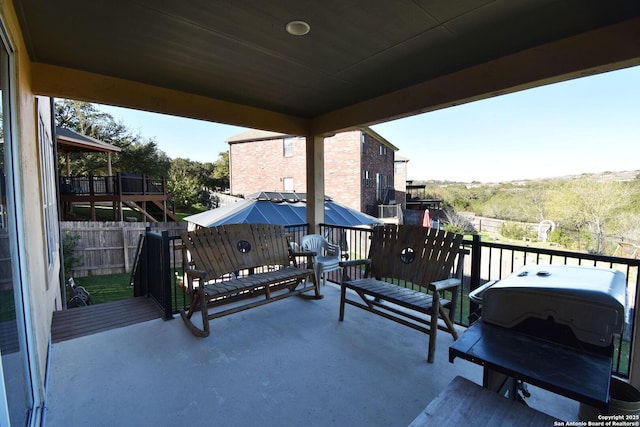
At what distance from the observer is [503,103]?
843 inches

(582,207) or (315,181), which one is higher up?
(315,181)

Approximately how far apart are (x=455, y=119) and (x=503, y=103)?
402 cm

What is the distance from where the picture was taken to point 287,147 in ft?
49.5

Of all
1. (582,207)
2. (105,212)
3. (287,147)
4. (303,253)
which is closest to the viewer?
(303,253)

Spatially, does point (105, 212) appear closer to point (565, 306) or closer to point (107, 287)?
point (107, 287)

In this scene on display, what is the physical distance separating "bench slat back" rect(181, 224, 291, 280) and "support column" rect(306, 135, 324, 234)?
3.20 feet

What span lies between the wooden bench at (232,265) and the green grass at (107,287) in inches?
200

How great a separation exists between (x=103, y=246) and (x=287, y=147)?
29.2 ft

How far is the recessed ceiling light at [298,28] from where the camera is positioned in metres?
2.08

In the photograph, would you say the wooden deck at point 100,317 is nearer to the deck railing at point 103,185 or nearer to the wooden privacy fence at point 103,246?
the wooden privacy fence at point 103,246

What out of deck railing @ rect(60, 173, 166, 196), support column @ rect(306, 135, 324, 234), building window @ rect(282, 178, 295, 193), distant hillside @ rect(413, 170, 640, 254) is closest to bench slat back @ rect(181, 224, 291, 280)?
support column @ rect(306, 135, 324, 234)

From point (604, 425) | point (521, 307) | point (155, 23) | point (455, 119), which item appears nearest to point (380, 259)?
point (521, 307)

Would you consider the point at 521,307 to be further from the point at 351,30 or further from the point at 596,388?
the point at 351,30

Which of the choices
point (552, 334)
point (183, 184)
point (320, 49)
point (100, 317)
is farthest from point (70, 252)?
point (183, 184)
